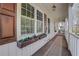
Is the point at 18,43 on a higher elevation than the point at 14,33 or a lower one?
lower

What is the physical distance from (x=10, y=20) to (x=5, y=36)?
1.38 feet

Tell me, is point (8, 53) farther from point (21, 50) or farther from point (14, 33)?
point (21, 50)

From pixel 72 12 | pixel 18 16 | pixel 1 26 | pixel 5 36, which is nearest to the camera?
pixel 1 26

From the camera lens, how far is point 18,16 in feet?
13.1

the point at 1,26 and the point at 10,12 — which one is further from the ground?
the point at 10,12

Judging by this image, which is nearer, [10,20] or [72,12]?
[10,20]

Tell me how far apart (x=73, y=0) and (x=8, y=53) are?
6.03 feet

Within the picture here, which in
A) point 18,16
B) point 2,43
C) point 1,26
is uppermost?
point 18,16

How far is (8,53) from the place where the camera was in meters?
3.37

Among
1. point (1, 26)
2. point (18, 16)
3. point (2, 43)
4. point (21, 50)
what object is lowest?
point (21, 50)

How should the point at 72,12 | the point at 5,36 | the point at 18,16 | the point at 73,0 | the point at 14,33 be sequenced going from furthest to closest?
the point at 72,12 < the point at 18,16 < the point at 14,33 < the point at 5,36 < the point at 73,0

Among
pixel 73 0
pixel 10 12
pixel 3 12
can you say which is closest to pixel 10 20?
pixel 10 12

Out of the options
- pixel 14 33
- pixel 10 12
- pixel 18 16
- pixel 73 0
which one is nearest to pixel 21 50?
pixel 14 33

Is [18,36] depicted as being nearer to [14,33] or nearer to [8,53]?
[14,33]
